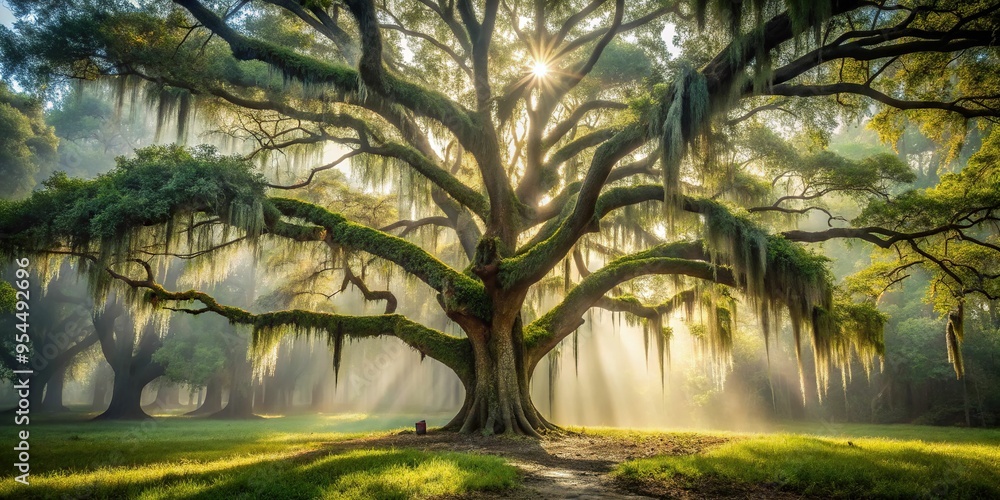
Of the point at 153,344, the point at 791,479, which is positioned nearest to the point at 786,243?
the point at 791,479

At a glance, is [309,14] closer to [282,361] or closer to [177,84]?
[177,84]

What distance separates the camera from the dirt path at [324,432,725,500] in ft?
18.2

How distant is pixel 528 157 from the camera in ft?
46.1

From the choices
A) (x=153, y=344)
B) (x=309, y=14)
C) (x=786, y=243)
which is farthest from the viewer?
(x=153, y=344)

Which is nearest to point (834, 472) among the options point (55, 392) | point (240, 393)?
point (240, 393)

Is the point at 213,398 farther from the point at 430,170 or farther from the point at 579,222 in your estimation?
the point at 579,222

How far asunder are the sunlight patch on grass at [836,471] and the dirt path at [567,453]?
2.07 ft

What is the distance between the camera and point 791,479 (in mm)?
5723

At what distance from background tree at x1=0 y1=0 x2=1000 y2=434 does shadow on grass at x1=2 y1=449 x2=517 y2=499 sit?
16.6 feet

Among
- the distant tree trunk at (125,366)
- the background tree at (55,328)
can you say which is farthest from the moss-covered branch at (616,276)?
the background tree at (55,328)

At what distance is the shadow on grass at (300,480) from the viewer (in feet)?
15.9

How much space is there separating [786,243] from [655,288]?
711 centimetres

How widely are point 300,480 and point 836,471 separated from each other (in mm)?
5876

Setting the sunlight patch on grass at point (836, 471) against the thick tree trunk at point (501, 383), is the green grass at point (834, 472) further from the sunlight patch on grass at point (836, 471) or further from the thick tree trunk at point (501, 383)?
the thick tree trunk at point (501, 383)
